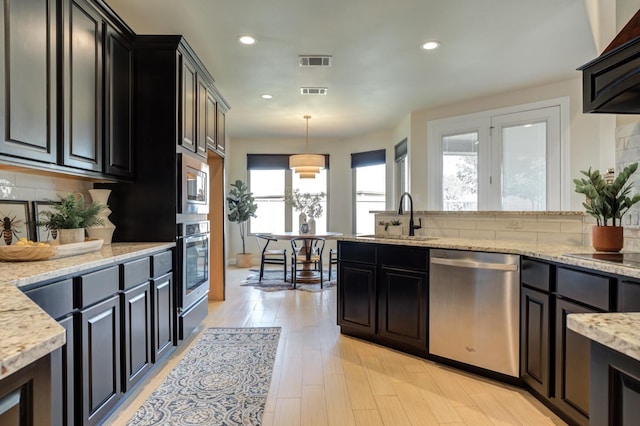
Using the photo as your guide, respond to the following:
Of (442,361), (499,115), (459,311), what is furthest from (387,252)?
(499,115)

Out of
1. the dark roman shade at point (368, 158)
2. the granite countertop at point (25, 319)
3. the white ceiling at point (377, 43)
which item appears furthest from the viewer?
the dark roman shade at point (368, 158)

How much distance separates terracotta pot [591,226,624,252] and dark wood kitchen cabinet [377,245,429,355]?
106cm

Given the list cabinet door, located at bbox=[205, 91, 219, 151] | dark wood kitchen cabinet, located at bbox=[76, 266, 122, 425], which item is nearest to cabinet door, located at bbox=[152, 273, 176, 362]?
dark wood kitchen cabinet, located at bbox=[76, 266, 122, 425]

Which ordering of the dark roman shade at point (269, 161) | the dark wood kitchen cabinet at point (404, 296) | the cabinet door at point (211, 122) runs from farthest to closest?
the dark roman shade at point (269, 161)
the cabinet door at point (211, 122)
the dark wood kitchen cabinet at point (404, 296)

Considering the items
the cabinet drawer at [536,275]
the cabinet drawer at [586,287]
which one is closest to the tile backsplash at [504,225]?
the cabinet drawer at [536,275]

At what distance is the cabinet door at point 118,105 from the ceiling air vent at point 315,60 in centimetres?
147

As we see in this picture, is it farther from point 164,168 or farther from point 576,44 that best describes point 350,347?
point 576,44

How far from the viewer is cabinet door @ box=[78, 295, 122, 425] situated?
5.57 feet

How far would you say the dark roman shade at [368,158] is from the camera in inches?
268

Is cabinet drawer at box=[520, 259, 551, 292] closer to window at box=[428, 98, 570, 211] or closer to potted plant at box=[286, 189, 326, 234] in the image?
window at box=[428, 98, 570, 211]

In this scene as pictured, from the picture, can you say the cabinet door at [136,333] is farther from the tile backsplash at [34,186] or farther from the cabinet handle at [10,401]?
the cabinet handle at [10,401]

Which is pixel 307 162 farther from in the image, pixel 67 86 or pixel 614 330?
pixel 614 330

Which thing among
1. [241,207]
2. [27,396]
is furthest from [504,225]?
[241,207]

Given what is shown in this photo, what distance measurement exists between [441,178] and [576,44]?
223cm
